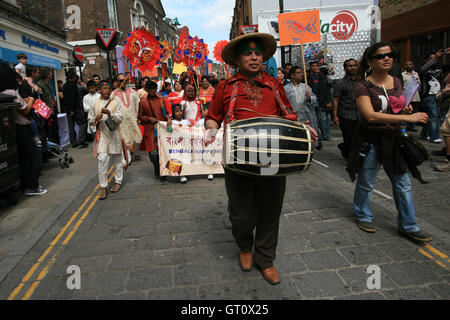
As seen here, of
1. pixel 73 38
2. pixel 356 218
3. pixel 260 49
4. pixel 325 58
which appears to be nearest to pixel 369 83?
pixel 260 49

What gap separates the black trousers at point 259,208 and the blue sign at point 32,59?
37.3 feet

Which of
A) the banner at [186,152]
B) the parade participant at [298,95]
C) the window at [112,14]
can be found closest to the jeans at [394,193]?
the banner at [186,152]

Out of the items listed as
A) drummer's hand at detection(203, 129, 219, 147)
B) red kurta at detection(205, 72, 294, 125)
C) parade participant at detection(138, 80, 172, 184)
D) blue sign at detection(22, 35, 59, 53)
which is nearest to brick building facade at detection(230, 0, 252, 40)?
blue sign at detection(22, 35, 59, 53)

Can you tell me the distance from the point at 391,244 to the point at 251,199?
1733 millimetres

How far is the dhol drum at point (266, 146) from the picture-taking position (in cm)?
236

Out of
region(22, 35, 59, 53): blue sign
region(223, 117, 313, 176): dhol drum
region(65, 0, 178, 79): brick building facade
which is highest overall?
region(65, 0, 178, 79): brick building facade

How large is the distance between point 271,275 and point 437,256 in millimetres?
1720

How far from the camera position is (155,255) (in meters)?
3.35

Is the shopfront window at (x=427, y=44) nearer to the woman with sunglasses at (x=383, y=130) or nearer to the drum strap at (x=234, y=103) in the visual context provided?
the woman with sunglasses at (x=383, y=130)

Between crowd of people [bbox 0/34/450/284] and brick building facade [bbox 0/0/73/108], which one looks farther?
brick building facade [bbox 0/0/73/108]

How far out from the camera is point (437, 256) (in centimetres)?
313

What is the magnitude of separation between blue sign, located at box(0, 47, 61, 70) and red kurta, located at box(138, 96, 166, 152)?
7.45 m

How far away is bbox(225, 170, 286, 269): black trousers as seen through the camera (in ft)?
9.06

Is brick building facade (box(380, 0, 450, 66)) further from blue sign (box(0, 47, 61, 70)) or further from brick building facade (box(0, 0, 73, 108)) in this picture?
blue sign (box(0, 47, 61, 70))
